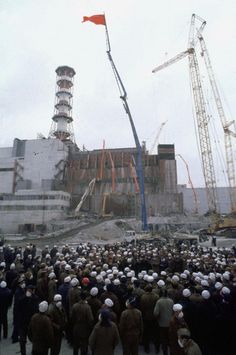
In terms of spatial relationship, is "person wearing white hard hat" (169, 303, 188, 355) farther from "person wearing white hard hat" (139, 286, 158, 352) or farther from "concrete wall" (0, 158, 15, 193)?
"concrete wall" (0, 158, 15, 193)

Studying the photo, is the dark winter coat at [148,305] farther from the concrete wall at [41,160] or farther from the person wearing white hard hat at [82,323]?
the concrete wall at [41,160]

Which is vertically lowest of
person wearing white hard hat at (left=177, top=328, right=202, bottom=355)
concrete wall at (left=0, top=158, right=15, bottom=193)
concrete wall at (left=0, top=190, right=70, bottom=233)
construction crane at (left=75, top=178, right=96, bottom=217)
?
person wearing white hard hat at (left=177, top=328, right=202, bottom=355)

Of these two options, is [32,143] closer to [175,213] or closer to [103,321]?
[175,213]

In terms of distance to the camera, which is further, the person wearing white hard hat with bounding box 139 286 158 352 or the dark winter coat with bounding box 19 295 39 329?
the person wearing white hard hat with bounding box 139 286 158 352

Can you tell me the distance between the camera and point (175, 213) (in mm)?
70750

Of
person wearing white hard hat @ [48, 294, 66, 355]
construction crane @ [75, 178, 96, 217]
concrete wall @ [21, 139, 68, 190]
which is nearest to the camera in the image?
person wearing white hard hat @ [48, 294, 66, 355]

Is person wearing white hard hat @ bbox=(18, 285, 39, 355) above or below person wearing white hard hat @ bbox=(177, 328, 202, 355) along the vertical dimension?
below

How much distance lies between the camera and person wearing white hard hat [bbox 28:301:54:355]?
5.51 metres

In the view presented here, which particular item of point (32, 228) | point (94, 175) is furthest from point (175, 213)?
point (32, 228)

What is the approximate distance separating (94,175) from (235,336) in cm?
7547

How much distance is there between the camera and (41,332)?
5.52m

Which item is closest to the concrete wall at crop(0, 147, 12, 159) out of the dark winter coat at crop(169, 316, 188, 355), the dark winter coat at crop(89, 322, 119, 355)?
the dark winter coat at crop(89, 322, 119, 355)

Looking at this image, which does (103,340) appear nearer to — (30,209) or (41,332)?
(41,332)

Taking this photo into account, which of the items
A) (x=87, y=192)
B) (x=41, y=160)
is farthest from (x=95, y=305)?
(x=41, y=160)
